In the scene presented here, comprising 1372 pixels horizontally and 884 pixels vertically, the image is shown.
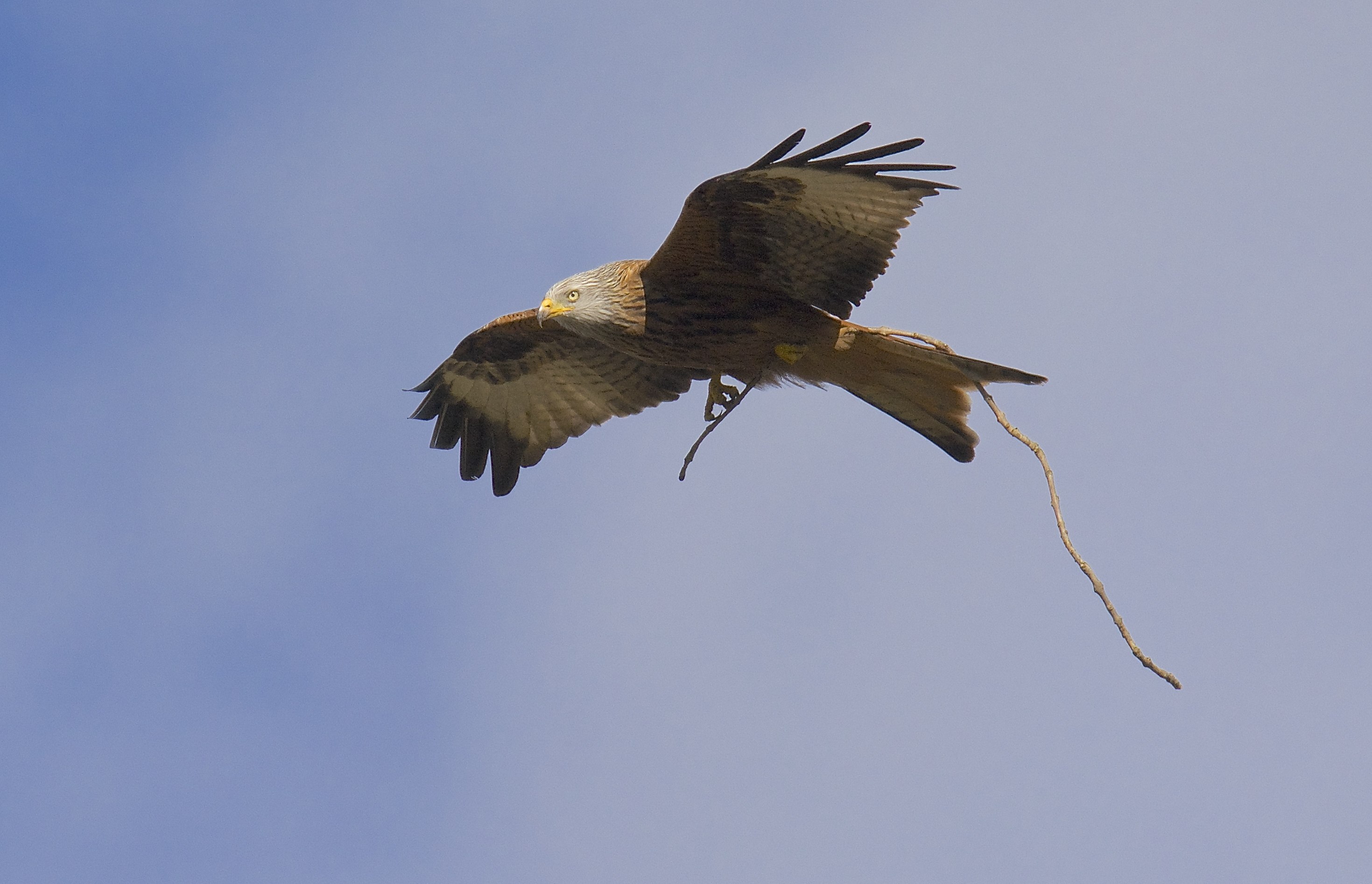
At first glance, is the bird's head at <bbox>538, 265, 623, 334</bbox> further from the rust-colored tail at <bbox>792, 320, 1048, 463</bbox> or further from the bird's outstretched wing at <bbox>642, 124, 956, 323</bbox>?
the rust-colored tail at <bbox>792, 320, 1048, 463</bbox>

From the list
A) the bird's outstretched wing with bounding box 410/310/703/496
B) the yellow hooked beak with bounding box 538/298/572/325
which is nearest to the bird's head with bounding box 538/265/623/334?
the yellow hooked beak with bounding box 538/298/572/325

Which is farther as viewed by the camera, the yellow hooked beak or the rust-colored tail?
the yellow hooked beak

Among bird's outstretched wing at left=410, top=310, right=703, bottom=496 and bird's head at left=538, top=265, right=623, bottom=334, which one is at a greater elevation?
bird's head at left=538, top=265, right=623, bottom=334

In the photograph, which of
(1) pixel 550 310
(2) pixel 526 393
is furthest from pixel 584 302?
(2) pixel 526 393

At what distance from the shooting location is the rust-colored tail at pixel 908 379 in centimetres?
723

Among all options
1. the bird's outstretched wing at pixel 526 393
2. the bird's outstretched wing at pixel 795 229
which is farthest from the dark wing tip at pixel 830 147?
the bird's outstretched wing at pixel 526 393

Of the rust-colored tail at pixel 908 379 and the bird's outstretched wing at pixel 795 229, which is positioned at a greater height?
the bird's outstretched wing at pixel 795 229

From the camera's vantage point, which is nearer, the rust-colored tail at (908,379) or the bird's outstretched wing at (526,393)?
the rust-colored tail at (908,379)

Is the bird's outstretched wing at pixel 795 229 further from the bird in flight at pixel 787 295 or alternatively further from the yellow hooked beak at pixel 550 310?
the yellow hooked beak at pixel 550 310

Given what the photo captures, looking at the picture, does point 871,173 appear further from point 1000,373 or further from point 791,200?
point 1000,373

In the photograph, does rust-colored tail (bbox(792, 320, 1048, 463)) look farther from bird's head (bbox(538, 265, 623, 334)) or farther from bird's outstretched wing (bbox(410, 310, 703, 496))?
bird's outstretched wing (bbox(410, 310, 703, 496))

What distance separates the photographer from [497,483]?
359 inches

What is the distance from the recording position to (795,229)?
283 inches

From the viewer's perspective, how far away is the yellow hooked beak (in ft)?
24.8
